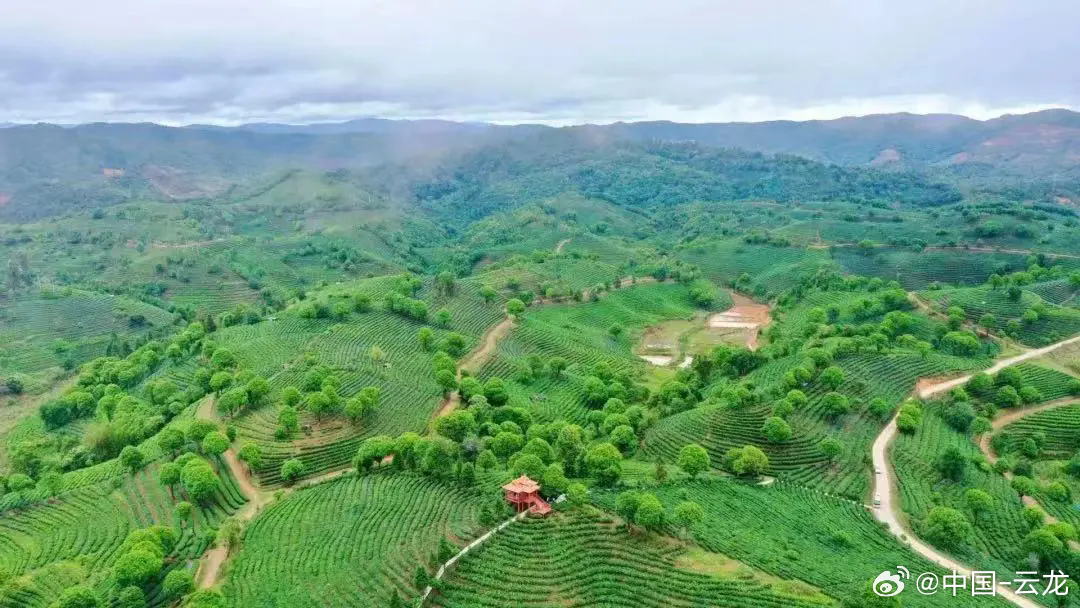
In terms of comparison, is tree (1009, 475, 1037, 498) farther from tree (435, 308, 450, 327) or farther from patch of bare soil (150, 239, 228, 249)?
patch of bare soil (150, 239, 228, 249)

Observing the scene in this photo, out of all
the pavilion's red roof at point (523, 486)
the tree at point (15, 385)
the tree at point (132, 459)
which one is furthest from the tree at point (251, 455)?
the tree at point (15, 385)

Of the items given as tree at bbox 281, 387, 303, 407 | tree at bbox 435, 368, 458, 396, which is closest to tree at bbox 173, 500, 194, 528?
tree at bbox 281, 387, 303, 407

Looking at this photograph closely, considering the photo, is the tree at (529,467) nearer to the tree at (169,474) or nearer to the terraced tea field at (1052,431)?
the tree at (169,474)

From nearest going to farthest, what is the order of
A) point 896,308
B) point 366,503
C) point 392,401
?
point 366,503 → point 392,401 → point 896,308

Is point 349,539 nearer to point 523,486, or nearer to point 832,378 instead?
point 523,486

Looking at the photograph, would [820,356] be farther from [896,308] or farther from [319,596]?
[319,596]

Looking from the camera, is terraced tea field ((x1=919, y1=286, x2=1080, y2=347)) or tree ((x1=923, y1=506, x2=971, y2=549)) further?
terraced tea field ((x1=919, y1=286, x2=1080, y2=347))

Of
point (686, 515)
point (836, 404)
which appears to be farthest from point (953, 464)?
point (686, 515)

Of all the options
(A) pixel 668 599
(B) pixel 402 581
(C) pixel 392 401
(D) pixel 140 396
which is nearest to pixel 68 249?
(D) pixel 140 396
